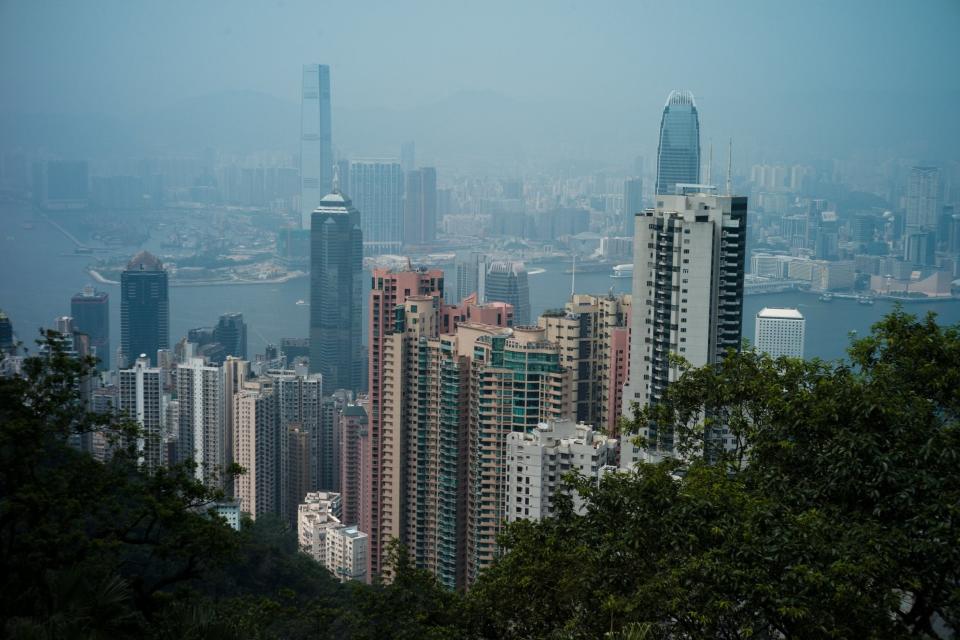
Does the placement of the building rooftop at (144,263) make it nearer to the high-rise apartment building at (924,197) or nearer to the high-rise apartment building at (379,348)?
the high-rise apartment building at (379,348)

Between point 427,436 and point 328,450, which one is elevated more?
point 427,436

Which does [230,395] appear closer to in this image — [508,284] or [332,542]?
[332,542]

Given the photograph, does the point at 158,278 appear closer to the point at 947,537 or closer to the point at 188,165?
the point at 188,165

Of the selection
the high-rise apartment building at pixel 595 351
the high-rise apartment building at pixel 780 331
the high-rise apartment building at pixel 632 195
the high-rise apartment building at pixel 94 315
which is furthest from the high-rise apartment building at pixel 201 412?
the high-rise apartment building at pixel 632 195

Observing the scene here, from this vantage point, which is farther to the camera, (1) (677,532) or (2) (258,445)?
(2) (258,445)

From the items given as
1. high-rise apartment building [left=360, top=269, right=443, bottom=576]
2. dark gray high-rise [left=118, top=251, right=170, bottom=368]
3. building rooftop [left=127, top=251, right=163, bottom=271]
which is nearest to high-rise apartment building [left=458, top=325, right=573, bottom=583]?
high-rise apartment building [left=360, top=269, right=443, bottom=576]

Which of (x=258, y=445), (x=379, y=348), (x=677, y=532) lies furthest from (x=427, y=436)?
(x=677, y=532)

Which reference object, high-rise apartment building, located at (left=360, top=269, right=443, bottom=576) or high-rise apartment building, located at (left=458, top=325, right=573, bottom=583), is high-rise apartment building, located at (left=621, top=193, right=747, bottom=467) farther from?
high-rise apartment building, located at (left=360, top=269, right=443, bottom=576)
